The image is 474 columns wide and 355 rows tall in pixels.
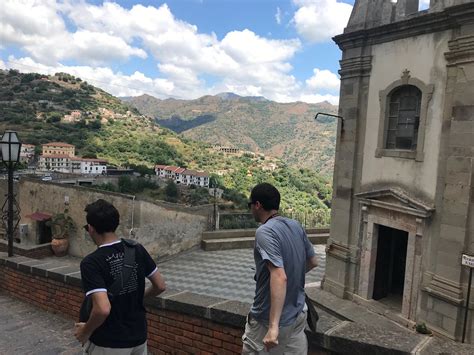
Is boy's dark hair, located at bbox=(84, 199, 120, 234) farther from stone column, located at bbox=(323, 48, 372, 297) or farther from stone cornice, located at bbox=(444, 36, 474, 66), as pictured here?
stone column, located at bbox=(323, 48, 372, 297)

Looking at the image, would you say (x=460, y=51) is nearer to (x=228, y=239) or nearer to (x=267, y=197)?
(x=267, y=197)

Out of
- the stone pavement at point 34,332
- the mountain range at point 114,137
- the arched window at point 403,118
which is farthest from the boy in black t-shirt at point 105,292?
the mountain range at point 114,137

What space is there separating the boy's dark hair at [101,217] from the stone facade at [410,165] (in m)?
6.95

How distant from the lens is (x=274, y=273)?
227 centimetres

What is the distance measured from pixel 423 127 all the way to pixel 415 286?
335 centimetres

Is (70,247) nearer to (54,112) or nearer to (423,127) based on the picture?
(423,127)

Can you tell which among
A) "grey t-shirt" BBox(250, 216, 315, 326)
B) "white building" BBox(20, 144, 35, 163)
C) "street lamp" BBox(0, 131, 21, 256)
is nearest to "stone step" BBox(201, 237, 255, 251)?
"street lamp" BBox(0, 131, 21, 256)

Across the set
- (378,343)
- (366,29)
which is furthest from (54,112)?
(378,343)

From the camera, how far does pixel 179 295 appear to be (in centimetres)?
410

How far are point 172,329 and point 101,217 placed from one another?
2.00 meters

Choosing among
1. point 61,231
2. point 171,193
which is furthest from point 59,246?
point 171,193

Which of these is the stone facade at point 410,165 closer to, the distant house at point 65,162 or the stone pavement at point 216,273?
the stone pavement at point 216,273

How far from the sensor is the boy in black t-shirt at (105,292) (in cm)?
232

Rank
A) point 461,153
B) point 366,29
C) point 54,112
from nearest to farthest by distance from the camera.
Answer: point 461,153 < point 366,29 < point 54,112
